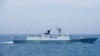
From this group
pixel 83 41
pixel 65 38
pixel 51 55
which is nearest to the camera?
pixel 51 55

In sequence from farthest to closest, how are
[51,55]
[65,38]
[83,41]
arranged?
[83,41] → [65,38] → [51,55]

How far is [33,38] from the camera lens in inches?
3725

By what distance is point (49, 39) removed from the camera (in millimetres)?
93750

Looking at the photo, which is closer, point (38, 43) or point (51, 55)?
point (51, 55)

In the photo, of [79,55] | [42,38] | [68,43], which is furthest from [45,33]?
[79,55]

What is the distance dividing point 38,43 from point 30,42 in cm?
246

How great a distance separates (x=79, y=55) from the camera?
57.8 metres

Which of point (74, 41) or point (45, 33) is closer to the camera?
point (45, 33)

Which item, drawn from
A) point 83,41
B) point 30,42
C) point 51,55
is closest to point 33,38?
A: point 30,42

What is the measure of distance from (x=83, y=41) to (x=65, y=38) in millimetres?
8910

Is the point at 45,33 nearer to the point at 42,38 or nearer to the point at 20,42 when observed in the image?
the point at 42,38

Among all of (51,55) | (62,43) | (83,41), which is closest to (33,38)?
(62,43)

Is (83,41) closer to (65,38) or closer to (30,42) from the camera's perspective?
(65,38)

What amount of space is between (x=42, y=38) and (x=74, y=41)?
11246 mm
